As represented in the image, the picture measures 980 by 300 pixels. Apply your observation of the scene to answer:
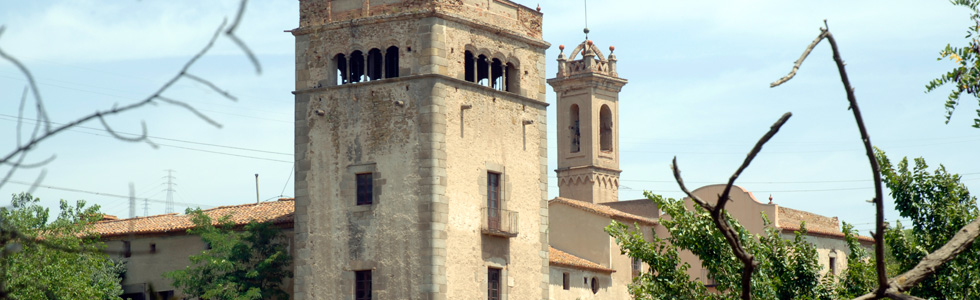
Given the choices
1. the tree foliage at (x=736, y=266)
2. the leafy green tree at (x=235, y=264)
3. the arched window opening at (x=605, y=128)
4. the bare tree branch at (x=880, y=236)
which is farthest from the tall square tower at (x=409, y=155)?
the arched window opening at (x=605, y=128)

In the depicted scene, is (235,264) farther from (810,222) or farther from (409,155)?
(810,222)

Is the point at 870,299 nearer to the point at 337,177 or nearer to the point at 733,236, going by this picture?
the point at 733,236

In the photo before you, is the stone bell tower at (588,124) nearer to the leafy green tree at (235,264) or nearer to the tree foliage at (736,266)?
the leafy green tree at (235,264)

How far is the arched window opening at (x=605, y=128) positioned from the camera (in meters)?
66.3

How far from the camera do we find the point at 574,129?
2594 inches

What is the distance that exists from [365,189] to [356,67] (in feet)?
10.7

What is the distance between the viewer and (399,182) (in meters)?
34.6

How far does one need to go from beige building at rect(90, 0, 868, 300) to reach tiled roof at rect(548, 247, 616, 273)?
323 cm

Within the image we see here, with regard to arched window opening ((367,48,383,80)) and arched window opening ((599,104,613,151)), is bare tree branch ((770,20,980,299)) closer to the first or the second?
arched window opening ((367,48,383,80))

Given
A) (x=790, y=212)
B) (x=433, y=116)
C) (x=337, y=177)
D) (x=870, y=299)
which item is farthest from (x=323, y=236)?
(x=870, y=299)

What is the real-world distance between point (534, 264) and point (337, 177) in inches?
234

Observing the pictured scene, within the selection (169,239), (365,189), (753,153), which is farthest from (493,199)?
(753,153)

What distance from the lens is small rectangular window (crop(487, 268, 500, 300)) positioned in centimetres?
3553

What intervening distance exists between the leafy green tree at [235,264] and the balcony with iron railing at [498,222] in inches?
212
